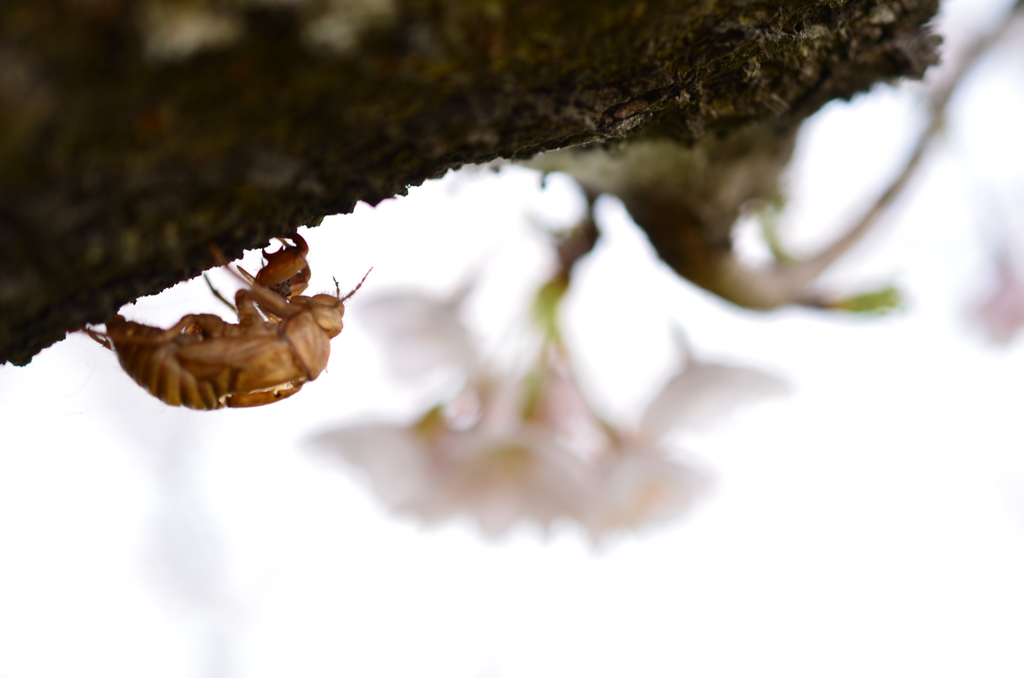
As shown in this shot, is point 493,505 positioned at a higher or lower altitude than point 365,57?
lower

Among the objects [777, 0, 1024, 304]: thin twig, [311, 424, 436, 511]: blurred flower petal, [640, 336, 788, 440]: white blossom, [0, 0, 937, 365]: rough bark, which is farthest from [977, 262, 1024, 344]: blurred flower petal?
[0, 0, 937, 365]: rough bark

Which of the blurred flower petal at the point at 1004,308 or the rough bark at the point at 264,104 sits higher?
the rough bark at the point at 264,104

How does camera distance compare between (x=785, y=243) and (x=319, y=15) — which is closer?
(x=319, y=15)

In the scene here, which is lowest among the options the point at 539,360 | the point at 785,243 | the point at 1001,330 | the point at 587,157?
the point at 1001,330

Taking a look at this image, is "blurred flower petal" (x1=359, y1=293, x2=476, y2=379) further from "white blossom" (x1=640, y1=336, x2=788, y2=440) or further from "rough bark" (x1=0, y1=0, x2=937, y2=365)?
"rough bark" (x1=0, y1=0, x2=937, y2=365)

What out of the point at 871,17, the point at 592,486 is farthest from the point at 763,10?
the point at 592,486

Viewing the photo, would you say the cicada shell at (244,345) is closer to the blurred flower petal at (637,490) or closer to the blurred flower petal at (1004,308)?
the blurred flower petal at (637,490)

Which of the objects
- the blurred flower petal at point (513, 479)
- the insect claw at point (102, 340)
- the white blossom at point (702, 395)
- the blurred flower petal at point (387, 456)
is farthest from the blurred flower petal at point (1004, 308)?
the insect claw at point (102, 340)

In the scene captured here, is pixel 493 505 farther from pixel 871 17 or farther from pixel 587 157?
pixel 871 17
